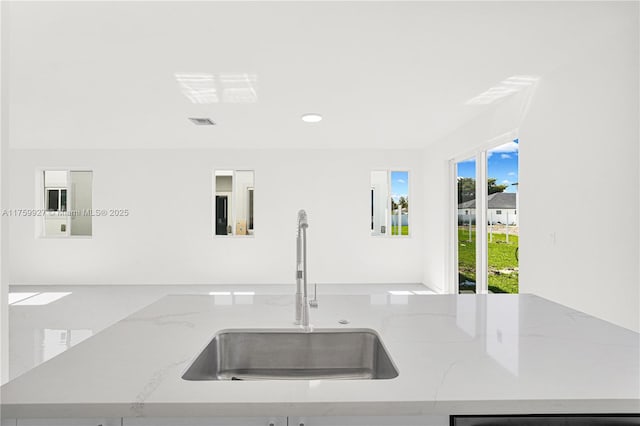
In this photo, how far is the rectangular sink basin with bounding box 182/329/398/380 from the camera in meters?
1.35

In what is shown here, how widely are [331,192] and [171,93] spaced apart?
3799 mm

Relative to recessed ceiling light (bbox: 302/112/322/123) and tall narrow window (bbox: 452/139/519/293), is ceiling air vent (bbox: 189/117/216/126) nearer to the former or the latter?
recessed ceiling light (bbox: 302/112/322/123)

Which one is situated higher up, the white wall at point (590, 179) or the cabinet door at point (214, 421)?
the white wall at point (590, 179)

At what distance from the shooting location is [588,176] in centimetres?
304

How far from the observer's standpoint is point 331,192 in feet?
24.4

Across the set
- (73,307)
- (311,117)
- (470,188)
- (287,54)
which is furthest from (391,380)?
(73,307)

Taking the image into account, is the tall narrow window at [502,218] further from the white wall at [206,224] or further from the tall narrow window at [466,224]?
the white wall at [206,224]

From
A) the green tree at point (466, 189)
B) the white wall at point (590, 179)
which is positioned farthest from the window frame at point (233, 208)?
the white wall at point (590, 179)

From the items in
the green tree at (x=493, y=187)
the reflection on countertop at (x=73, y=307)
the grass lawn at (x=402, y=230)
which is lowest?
the reflection on countertop at (x=73, y=307)

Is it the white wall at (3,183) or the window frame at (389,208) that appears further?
the window frame at (389,208)

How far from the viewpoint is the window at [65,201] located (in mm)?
7500

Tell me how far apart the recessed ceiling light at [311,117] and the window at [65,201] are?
4.63m

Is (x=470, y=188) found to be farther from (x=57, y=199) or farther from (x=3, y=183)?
(x=57, y=199)

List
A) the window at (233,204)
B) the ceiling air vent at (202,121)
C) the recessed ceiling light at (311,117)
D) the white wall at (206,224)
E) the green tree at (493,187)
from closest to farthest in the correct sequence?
the green tree at (493,187), the recessed ceiling light at (311,117), the ceiling air vent at (202,121), the white wall at (206,224), the window at (233,204)
